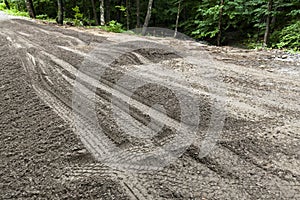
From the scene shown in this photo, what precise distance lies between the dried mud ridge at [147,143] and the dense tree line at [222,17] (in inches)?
238

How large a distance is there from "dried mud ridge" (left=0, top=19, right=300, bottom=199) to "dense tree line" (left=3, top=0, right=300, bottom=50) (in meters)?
6.04

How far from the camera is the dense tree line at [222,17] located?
32.9 ft

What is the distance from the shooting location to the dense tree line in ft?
32.9

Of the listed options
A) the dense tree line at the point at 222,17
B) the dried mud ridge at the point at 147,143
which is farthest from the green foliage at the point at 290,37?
the dried mud ridge at the point at 147,143

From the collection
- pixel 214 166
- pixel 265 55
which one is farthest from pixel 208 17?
pixel 214 166

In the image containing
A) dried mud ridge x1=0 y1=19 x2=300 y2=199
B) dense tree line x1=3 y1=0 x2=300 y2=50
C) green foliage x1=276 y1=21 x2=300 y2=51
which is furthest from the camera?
dense tree line x1=3 y1=0 x2=300 y2=50

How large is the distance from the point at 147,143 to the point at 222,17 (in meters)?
12.8

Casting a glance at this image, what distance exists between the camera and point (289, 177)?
1935 millimetres

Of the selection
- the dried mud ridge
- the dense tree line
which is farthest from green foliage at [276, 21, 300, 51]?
the dried mud ridge

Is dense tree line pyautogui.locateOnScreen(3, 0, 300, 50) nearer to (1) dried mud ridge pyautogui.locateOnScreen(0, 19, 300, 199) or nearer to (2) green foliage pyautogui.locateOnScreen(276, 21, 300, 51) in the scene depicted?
(2) green foliage pyautogui.locateOnScreen(276, 21, 300, 51)

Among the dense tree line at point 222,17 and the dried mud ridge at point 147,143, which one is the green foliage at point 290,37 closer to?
the dense tree line at point 222,17

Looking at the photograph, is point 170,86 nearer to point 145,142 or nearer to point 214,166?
point 145,142

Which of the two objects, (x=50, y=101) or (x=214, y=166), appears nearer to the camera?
(x=214, y=166)

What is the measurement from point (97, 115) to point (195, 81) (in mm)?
1736
